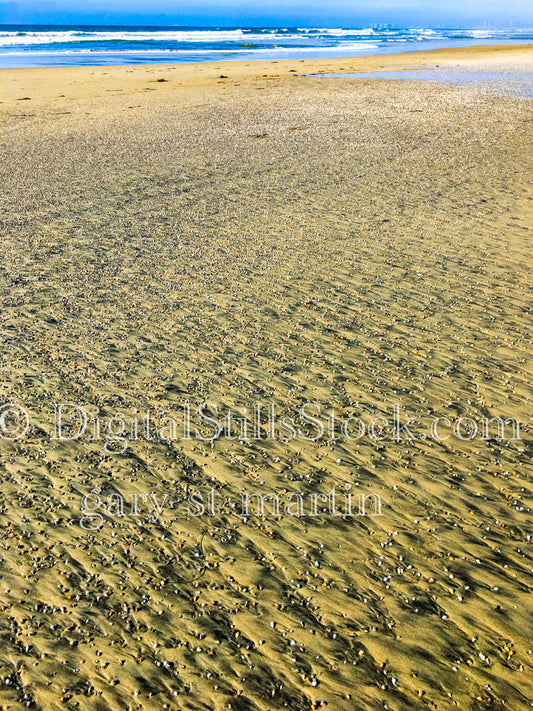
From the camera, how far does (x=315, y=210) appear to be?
436 inches

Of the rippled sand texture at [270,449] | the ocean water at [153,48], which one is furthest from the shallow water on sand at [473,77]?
the ocean water at [153,48]

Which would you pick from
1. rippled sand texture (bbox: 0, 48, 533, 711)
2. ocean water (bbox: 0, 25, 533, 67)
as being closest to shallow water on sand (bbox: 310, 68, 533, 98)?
rippled sand texture (bbox: 0, 48, 533, 711)

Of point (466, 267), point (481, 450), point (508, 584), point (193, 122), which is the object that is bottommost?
point (508, 584)

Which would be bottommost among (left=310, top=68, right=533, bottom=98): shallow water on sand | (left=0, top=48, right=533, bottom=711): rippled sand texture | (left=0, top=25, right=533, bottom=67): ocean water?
(left=0, top=48, right=533, bottom=711): rippled sand texture

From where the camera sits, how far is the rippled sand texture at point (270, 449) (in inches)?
137

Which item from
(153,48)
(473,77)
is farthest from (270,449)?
(153,48)

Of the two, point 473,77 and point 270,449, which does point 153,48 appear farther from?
point 270,449

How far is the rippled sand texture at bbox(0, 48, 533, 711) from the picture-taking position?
3.48m

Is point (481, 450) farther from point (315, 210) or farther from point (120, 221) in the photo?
point (120, 221)

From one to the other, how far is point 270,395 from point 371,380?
1.23m

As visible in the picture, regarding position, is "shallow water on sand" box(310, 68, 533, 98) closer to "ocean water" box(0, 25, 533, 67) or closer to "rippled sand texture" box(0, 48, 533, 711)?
"rippled sand texture" box(0, 48, 533, 711)

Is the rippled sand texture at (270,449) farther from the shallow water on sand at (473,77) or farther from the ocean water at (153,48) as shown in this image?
the ocean water at (153,48)

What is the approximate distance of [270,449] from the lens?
17.0 ft

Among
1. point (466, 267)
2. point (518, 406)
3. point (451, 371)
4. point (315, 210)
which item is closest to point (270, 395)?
point (451, 371)
